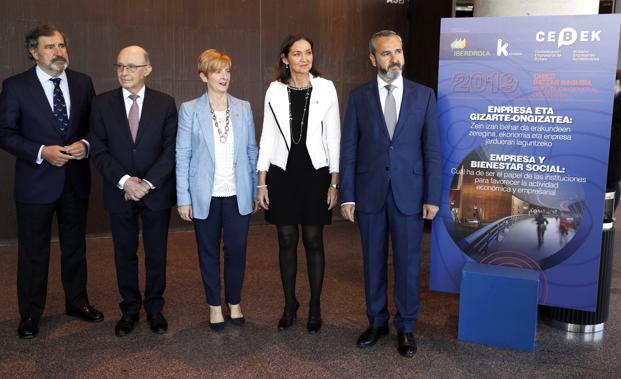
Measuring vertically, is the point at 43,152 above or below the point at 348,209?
above

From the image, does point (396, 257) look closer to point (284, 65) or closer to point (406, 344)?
point (406, 344)

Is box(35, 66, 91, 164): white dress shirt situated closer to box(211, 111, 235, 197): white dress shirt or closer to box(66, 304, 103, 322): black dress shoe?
box(211, 111, 235, 197): white dress shirt

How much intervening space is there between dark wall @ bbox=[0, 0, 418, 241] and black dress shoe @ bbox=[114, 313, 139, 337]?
275 centimetres

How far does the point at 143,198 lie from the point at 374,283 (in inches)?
56.5

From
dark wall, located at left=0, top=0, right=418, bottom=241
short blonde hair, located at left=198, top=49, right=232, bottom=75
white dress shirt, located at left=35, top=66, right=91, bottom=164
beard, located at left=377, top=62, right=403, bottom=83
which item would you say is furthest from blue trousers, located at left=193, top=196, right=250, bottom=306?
dark wall, located at left=0, top=0, right=418, bottom=241

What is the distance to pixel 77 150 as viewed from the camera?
3.64 metres

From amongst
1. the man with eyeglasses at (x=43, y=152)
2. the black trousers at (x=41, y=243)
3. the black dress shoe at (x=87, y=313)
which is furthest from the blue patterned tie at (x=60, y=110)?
the black dress shoe at (x=87, y=313)

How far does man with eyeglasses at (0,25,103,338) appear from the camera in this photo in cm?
359

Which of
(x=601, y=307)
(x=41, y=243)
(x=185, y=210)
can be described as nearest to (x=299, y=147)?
(x=185, y=210)

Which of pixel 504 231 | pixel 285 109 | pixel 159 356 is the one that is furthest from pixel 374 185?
pixel 159 356

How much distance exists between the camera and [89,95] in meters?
3.84

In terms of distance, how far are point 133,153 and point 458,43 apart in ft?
6.48

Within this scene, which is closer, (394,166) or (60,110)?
Answer: (394,166)

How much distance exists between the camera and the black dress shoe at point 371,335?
3.55 metres
